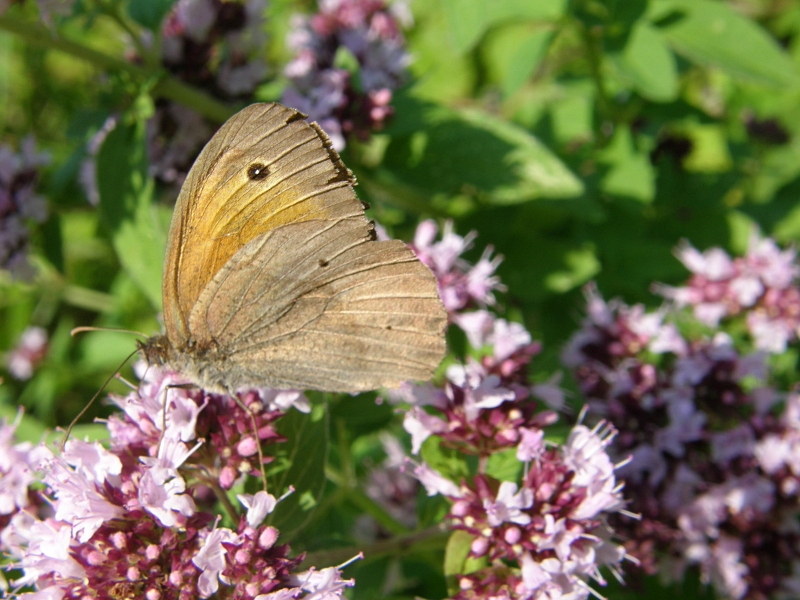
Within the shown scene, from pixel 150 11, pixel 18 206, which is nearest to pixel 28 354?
pixel 18 206

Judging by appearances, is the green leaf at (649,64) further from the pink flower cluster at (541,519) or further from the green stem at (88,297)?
the green stem at (88,297)

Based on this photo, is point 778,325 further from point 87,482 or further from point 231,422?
point 87,482

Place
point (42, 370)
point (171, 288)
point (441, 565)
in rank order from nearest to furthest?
point (171, 288) < point (441, 565) < point (42, 370)

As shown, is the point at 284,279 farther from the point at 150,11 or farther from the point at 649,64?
the point at 649,64

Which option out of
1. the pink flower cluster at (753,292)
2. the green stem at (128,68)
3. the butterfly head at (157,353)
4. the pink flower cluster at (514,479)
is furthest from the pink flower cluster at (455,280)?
the pink flower cluster at (753,292)

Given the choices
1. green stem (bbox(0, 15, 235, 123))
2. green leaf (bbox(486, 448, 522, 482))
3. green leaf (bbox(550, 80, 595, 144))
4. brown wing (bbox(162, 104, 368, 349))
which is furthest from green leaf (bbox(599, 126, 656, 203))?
brown wing (bbox(162, 104, 368, 349))

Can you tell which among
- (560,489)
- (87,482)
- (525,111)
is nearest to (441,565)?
(560,489)

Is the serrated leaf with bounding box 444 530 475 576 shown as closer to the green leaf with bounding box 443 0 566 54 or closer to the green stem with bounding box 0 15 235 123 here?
the green leaf with bounding box 443 0 566 54
